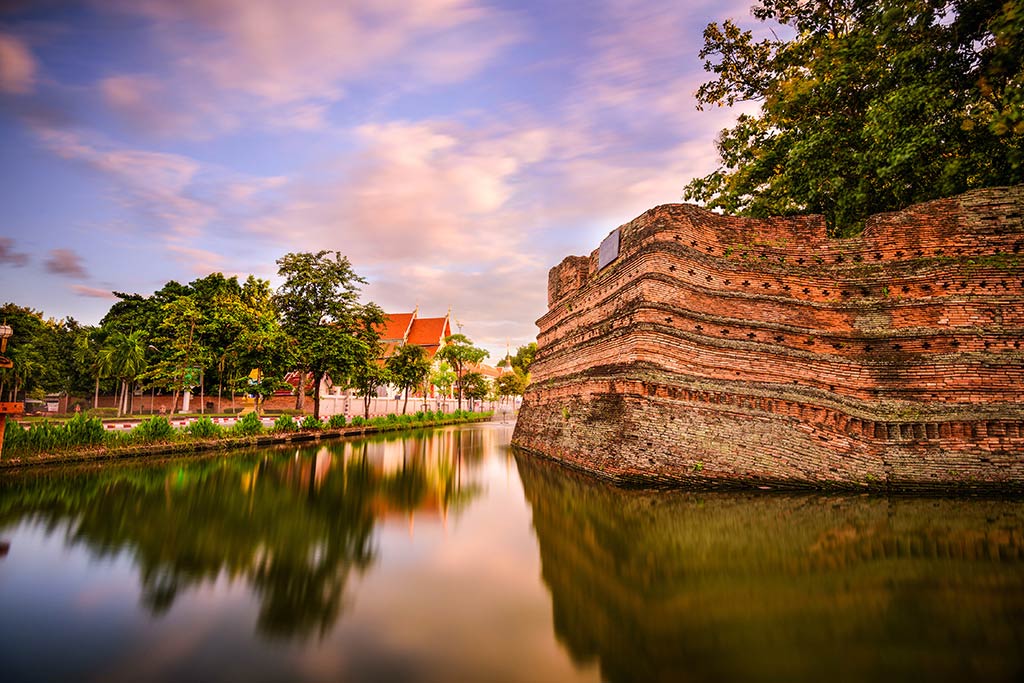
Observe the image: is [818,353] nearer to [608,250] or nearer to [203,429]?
[608,250]

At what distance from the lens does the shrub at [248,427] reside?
19.4 metres

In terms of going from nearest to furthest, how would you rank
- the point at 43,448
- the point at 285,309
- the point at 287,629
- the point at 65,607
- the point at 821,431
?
the point at 287,629 → the point at 65,607 → the point at 821,431 → the point at 43,448 → the point at 285,309

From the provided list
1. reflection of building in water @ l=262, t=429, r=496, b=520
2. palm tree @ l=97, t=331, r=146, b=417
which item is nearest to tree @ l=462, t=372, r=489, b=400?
palm tree @ l=97, t=331, r=146, b=417

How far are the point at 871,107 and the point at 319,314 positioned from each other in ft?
81.2

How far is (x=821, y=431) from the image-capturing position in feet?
30.8

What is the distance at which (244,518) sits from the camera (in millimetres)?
7402

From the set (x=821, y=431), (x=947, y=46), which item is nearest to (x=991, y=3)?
(x=947, y=46)

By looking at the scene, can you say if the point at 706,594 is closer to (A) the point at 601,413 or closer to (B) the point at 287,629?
(B) the point at 287,629

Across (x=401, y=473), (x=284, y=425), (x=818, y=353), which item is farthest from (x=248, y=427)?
(x=818, y=353)

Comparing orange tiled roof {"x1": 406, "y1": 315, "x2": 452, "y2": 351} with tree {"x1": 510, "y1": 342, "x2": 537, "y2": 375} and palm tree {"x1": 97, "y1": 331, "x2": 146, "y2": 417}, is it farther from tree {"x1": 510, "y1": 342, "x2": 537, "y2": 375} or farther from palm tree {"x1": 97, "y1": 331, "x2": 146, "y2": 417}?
palm tree {"x1": 97, "y1": 331, "x2": 146, "y2": 417}

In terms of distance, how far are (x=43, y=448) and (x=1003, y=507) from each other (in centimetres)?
2029

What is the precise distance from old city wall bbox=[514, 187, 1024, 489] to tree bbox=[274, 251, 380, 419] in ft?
57.8

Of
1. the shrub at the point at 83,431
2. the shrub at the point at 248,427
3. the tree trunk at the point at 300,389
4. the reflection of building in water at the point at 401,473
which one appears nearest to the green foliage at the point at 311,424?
the tree trunk at the point at 300,389

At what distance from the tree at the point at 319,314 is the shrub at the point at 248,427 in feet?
16.8
